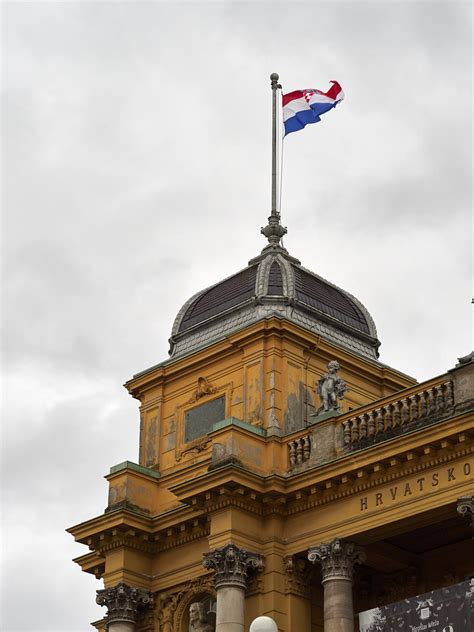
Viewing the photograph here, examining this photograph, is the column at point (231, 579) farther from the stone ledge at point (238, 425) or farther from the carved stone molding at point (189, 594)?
the stone ledge at point (238, 425)

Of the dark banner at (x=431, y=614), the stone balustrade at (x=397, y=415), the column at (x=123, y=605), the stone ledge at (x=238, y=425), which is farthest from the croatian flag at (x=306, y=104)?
the dark banner at (x=431, y=614)

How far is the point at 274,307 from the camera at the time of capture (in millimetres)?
34250

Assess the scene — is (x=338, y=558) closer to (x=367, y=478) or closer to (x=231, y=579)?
(x=367, y=478)

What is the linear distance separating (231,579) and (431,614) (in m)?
4.80

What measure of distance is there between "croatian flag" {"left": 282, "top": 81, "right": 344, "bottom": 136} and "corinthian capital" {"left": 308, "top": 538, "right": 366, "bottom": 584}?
13.6 m

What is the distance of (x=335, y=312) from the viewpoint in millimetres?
35719

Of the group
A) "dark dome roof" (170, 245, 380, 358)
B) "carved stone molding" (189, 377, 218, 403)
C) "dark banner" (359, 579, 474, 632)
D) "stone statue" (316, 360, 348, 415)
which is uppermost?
"dark dome roof" (170, 245, 380, 358)

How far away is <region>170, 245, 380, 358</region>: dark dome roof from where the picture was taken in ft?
113

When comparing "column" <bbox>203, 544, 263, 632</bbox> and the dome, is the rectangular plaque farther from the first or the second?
"column" <bbox>203, 544, 263, 632</bbox>

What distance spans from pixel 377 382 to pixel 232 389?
4080 millimetres

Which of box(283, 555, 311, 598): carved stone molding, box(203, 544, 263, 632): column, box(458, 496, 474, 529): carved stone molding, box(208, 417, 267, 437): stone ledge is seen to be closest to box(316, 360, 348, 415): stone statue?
box(208, 417, 267, 437): stone ledge

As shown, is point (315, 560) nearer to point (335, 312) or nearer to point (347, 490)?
point (347, 490)

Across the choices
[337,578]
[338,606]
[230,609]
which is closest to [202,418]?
[230,609]

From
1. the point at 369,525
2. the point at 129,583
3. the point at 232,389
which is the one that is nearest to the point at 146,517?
the point at 129,583
